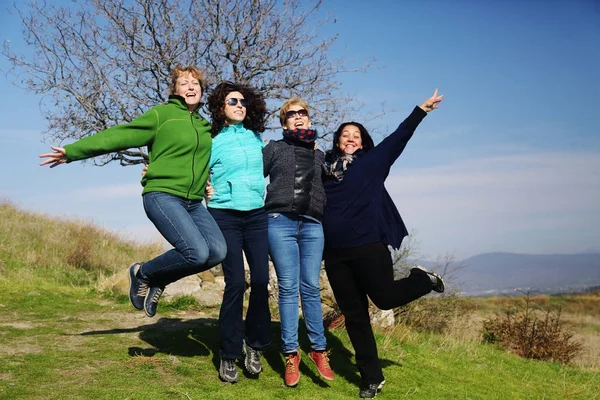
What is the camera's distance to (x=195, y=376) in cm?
500

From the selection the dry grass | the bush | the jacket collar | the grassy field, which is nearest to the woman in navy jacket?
the grassy field

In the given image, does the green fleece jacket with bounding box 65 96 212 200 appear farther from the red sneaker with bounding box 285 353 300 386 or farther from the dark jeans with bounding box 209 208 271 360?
the red sneaker with bounding box 285 353 300 386

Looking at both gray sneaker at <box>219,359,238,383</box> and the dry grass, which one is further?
the dry grass

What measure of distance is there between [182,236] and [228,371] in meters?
1.24

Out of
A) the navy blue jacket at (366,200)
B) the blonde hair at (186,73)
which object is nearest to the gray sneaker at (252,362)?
the navy blue jacket at (366,200)

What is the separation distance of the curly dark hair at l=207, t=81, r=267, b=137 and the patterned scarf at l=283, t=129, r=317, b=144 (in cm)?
31

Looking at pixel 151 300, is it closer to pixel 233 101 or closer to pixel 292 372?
pixel 292 372

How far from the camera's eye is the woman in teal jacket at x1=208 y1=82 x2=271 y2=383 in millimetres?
4738

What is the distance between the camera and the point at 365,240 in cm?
489

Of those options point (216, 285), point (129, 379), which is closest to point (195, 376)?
point (129, 379)

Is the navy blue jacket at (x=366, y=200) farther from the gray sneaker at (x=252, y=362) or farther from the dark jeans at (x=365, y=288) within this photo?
the gray sneaker at (x=252, y=362)

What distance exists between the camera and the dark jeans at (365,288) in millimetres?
4879

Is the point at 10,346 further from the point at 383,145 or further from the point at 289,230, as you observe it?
the point at 383,145

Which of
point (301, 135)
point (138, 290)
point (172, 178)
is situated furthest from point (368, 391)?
point (172, 178)
